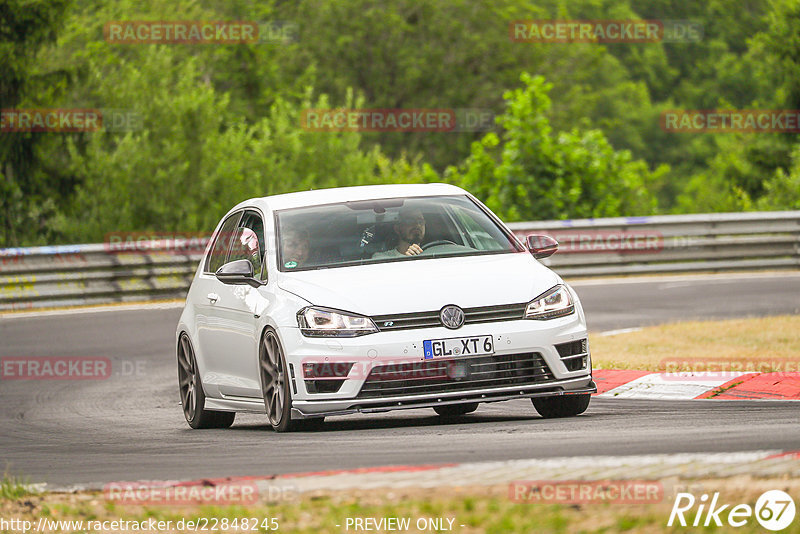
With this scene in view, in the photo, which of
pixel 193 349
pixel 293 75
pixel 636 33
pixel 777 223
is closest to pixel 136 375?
pixel 193 349

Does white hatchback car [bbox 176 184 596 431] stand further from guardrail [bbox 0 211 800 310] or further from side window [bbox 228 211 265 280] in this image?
guardrail [bbox 0 211 800 310]

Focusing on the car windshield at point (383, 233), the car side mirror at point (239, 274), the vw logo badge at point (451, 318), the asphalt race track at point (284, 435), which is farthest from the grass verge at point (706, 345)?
the car side mirror at point (239, 274)

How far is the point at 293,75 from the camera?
6581cm

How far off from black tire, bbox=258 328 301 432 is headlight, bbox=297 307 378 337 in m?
0.24

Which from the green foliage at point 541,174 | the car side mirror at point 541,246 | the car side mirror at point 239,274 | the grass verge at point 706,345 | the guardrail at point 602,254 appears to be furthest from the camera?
the green foliage at point 541,174

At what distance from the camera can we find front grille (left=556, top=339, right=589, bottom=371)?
910 cm

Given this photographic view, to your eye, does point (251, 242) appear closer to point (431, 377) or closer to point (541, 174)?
point (431, 377)

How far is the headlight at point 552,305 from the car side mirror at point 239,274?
185cm

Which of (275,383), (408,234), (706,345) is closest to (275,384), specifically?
(275,383)

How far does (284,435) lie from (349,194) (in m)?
2.12

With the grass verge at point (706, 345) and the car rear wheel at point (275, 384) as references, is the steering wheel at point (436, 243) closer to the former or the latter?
the car rear wheel at point (275, 384)

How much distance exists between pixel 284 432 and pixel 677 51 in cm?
8604

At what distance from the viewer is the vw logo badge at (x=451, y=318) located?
878 cm

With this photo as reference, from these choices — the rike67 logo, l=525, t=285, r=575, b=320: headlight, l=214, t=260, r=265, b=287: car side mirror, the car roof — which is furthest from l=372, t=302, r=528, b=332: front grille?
the rike67 logo
